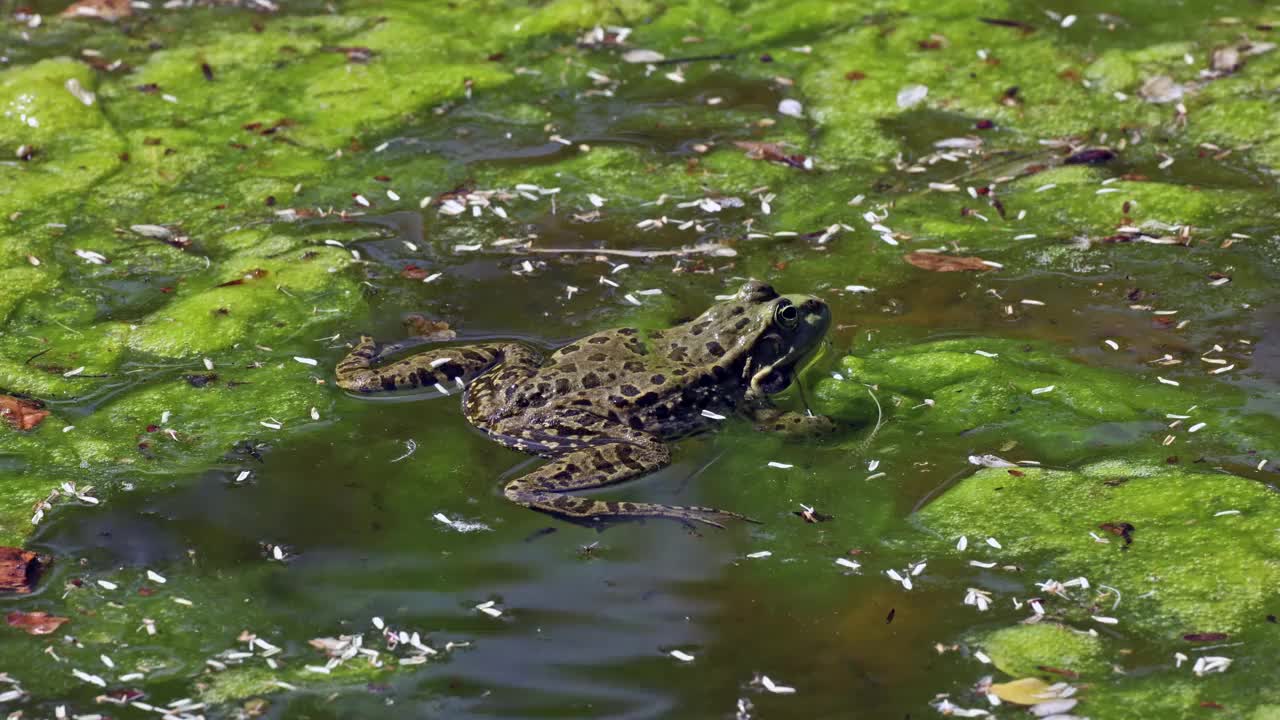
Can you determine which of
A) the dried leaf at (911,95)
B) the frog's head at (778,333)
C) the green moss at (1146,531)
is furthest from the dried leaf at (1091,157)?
the green moss at (1146,531)

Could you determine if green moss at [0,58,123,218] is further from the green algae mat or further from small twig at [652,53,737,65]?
small twig at [652,53,737,65]

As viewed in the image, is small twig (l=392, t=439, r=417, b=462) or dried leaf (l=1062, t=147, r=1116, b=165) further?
dried leaf (l=1062, t=147, r=1116, b=165)

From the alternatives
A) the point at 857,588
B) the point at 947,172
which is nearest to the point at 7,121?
the point at 947,172

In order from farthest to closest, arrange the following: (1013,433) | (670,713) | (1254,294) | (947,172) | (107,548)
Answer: (947,172), (1254,294), (1013,433), (107,548), (670,713)

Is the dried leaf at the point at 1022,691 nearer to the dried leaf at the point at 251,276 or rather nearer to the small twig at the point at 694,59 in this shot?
the dried leaf at the point at 251,276

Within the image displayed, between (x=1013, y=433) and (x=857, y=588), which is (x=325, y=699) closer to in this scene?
(x=857, y=588)

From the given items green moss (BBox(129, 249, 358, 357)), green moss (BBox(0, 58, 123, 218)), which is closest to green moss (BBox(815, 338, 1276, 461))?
green moss (BBox(129, 249, 358, 357))
